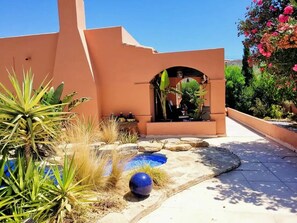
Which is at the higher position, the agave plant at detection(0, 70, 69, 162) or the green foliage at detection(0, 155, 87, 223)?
the agave plant at detection(0, 70, 69, 162)

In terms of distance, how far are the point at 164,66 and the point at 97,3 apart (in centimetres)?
648

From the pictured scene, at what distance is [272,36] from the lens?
5.82m

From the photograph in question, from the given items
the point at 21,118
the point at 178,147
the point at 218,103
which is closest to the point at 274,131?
the point at 218,103

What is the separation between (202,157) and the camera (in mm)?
8836

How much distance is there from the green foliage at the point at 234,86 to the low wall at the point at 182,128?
1348 cm

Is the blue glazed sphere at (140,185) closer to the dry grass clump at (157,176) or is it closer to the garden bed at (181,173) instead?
the garden bed at (181,173)

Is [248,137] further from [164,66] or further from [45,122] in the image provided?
[45,122]

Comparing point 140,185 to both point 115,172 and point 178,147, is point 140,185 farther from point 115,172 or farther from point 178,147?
point 178,147

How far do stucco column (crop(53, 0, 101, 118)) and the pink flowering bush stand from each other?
838cm

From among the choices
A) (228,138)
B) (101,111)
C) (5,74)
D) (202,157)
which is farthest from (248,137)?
(5,74)

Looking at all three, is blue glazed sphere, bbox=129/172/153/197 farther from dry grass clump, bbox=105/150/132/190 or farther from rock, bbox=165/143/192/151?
rock, bbox=165/143/192/151

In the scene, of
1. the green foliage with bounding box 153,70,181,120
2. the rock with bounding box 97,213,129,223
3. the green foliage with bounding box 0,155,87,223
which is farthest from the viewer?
the green foliage with bounding box 153,70,181,120

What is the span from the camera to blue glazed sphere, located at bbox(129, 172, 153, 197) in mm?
5242

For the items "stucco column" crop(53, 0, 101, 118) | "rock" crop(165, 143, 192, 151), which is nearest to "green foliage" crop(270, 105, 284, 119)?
"rock" crop(165, 143, 192, 151)
